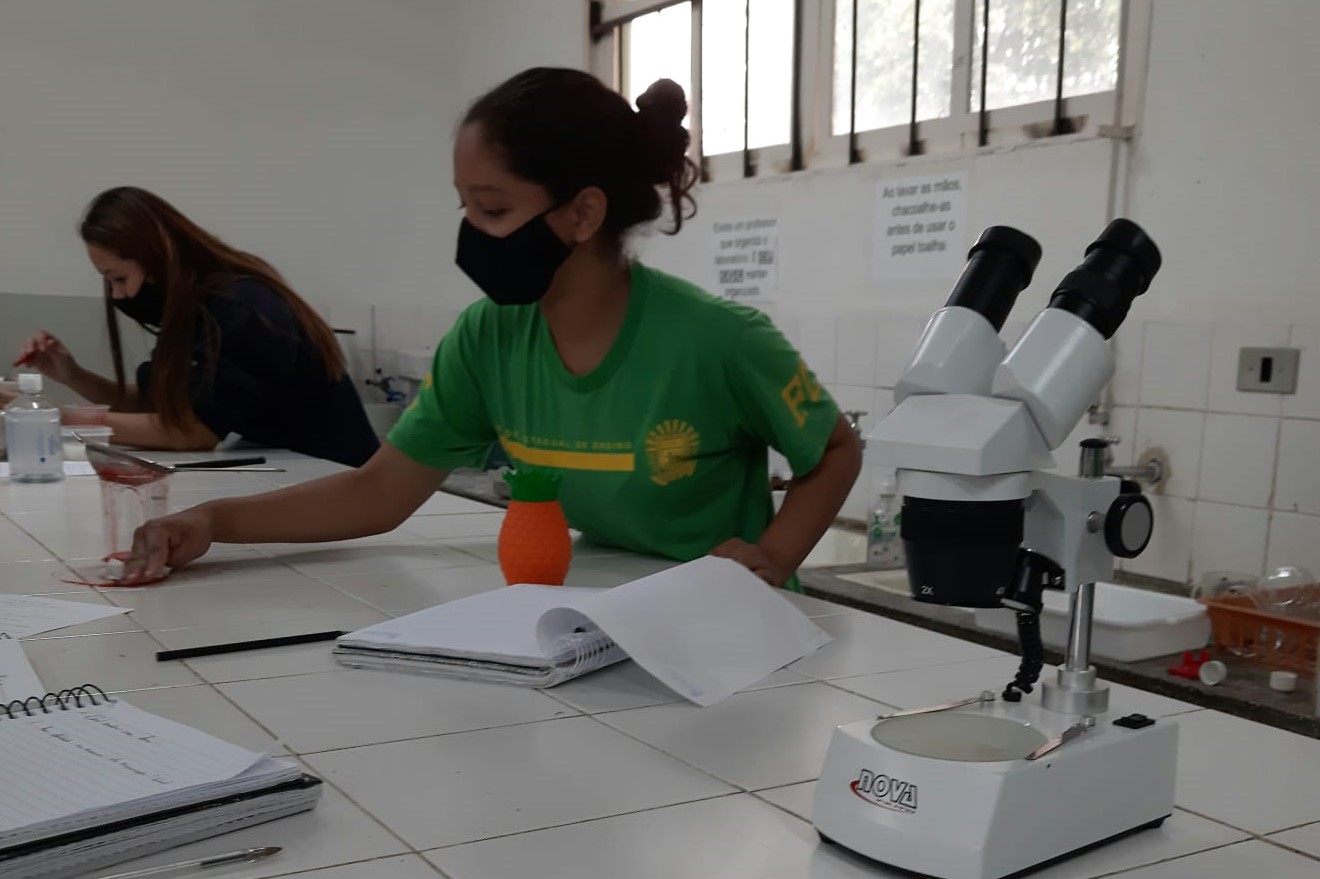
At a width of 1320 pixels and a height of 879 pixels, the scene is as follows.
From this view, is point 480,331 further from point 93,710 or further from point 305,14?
point 305,14

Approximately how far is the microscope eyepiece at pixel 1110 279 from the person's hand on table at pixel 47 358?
2.64 m

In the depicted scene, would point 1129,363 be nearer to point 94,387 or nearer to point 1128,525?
point 1128,525

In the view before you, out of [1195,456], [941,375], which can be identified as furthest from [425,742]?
[1195,456]

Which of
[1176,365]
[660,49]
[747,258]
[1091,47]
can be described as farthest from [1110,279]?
[660,49]

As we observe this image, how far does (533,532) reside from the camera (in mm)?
1216

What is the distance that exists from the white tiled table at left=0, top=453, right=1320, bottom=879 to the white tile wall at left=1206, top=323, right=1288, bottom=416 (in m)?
1.08

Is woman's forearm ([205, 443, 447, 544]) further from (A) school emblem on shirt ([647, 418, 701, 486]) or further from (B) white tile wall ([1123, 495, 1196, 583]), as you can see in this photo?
(B) white tile wall ([1123, 495, 1196, 583])

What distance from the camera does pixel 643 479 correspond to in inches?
56.5

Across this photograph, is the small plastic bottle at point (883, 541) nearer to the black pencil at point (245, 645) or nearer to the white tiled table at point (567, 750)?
the white tiled table at point (567, 750)

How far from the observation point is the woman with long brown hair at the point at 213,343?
2.30 m

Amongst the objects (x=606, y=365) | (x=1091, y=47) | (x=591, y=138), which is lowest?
(x=606, y=365)

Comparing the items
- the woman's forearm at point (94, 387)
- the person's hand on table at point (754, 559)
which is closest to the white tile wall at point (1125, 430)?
the person's hand on table at point (754, 559)

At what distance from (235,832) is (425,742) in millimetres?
166

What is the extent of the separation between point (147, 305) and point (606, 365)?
4.52 ft
